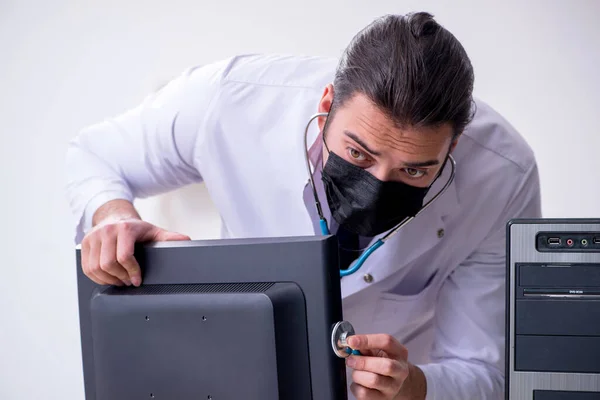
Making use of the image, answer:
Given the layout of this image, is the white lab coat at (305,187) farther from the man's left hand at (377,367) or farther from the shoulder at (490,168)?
the man's left hand at (377,367)

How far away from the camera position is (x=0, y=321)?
2178mm

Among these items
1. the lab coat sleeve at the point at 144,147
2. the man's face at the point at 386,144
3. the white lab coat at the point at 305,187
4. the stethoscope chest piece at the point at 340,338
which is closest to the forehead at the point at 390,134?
the man's face at the point at 386,144

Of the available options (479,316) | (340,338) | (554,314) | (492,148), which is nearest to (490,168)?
(492,148)

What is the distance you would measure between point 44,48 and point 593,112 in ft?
4.92

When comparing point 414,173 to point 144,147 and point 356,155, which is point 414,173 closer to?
point 356,155

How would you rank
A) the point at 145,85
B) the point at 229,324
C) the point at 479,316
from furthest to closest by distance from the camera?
the point at 145,85, the point at 479,316, the point at 229,324

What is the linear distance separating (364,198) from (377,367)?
277 mm

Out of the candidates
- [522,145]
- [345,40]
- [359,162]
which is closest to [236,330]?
[359,162]

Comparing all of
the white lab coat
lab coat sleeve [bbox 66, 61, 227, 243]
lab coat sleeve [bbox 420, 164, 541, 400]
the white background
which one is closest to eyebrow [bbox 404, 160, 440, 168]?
the white lab coat

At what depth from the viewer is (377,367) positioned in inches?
30.1

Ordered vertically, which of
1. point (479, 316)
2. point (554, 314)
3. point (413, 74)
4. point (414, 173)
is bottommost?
point (479, 316)

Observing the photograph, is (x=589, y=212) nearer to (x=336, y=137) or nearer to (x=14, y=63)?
(x=336, y=137)

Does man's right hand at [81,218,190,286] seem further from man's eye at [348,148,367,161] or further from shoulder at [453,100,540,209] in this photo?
shoulder at [453,100,540,209]

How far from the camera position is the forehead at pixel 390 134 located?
944 millimetres
